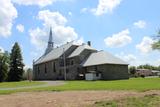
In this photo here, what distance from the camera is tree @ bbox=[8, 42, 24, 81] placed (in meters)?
99.6

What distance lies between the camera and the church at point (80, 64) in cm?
7706

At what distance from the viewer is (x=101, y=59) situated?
79.6 m

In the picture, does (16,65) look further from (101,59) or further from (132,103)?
(132,103)

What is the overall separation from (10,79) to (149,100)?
8324cm

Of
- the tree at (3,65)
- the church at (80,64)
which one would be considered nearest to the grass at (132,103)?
the church at (80,64)

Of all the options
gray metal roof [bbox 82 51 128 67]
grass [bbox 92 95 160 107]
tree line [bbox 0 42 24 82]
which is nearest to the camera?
grass [bbox 92 95 160 107]

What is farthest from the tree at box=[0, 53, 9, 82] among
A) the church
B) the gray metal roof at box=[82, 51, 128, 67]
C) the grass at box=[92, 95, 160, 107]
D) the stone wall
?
the grass at box=[92, 95, 160, 107]

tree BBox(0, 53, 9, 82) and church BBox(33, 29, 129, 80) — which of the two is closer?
church BBox(33, 29, 129, 80)

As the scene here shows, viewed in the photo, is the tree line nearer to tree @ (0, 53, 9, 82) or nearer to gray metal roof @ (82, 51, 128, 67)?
tree @ (0, 53, 9, 82)

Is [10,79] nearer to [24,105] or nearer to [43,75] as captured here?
[43,75]

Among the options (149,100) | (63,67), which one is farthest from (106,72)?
(149,100)

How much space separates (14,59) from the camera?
102m

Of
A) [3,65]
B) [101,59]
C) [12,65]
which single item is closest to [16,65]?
[12,65]

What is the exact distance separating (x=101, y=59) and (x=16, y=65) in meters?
32.1
